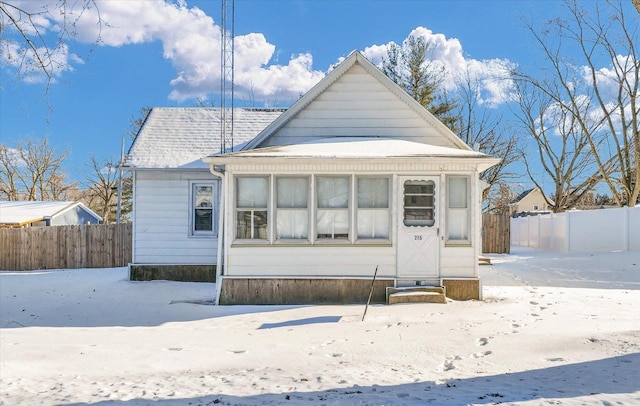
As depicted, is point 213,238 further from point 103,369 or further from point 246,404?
point 246,404

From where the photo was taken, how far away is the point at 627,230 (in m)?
18.1

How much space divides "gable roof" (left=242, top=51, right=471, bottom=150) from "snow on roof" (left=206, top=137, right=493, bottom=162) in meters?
0.75

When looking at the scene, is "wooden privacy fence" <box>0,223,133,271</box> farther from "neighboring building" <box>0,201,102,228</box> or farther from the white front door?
the white front door

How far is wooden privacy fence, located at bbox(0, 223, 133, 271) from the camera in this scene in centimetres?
1889

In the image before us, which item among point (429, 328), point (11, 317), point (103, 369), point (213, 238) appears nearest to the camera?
point (103, 369)

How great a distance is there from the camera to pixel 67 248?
18891 millimetres

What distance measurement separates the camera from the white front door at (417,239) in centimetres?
1036

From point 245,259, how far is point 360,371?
5.35 m

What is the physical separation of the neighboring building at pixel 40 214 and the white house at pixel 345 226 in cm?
1656

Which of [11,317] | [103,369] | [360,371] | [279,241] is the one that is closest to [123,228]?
[11,317]

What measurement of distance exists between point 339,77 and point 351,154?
302 centimetres

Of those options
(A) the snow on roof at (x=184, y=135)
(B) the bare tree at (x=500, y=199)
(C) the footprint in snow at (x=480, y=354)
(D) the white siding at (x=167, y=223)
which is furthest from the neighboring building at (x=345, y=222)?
(B) the bare tree at (x=500, y=199)

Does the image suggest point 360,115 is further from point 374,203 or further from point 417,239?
point 417,239

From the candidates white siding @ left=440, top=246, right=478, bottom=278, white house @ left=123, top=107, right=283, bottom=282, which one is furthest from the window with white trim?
white house @ left=123, top=107, right=283, bottom=282
